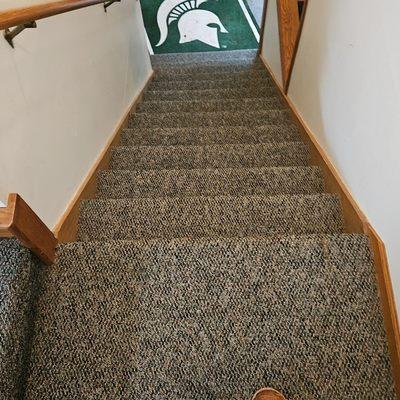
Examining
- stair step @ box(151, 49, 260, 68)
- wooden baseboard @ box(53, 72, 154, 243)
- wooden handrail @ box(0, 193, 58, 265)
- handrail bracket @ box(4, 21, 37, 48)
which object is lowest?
stair step @ box(151, 49, 260, 68)

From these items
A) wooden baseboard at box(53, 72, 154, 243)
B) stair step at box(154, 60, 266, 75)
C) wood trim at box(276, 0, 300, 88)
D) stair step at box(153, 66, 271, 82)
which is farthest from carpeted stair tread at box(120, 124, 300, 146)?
stair step at box(154, 60, 266, 75)

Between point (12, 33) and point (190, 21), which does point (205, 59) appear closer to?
point (190, 21)

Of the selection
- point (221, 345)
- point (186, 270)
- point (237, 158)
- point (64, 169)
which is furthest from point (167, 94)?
point (221, 345)

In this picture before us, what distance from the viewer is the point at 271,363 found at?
2.69ft

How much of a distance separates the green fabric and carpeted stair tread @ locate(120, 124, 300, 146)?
248cm

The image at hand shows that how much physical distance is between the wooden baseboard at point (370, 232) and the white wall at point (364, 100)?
0.02 m

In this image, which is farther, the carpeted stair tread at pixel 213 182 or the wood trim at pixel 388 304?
the carpeted stair tread at pixel 213 182

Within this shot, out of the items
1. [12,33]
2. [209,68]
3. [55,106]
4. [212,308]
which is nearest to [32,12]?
[12,33]

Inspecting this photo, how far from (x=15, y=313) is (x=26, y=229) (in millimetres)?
217

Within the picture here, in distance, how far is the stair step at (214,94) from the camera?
2703 mm

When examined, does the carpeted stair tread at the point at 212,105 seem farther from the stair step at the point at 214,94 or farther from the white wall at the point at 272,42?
the white wall at the point at 272,42

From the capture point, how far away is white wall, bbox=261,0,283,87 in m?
2.71

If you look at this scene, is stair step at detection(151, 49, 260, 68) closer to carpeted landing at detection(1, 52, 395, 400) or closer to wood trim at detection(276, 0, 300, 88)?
wood trim at detection(276, 0, 300, 88)

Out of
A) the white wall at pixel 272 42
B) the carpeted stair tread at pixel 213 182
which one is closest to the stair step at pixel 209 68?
the white wall at pixel 272 42
